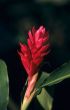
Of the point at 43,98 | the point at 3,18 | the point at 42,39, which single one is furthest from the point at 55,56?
the point at 42,39

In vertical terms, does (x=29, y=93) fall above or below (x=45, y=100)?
above

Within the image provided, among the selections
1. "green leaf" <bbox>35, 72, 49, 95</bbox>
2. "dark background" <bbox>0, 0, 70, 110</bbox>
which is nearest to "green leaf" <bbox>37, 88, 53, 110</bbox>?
"green leaf" <bbox>35, 72, 49, 95</bbox>

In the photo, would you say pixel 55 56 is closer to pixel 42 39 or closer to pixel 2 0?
pixel 2 0

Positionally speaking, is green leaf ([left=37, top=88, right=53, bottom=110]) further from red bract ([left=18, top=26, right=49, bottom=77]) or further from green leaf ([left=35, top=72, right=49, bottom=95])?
red bract ([left=18, top=26, right=49, bottom=77])

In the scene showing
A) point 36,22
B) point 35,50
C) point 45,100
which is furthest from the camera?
point 36,22

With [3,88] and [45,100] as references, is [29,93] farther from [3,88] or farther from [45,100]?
[45,100]

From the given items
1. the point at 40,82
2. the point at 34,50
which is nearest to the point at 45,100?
the point at 40,82
